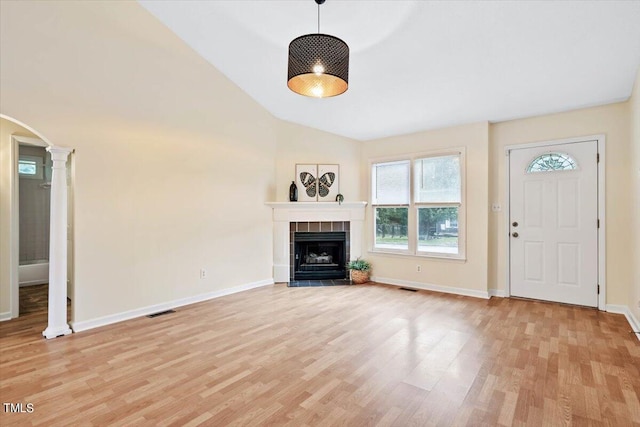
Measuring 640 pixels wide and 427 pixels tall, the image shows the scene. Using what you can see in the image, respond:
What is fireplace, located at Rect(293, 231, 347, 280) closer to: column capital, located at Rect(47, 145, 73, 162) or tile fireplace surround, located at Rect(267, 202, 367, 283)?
tile fireplace surround, located at Rect(267, 202, 367, 283)

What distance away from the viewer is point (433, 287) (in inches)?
194

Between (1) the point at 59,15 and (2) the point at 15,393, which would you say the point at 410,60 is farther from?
(2) the point at 15,393

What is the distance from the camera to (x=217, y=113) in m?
4.46

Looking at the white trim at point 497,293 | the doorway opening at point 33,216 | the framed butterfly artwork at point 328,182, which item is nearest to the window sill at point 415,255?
the white trim at point 497,293

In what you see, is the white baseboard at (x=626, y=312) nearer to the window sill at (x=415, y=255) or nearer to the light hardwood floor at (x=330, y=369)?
the light hardwood floor at (x=330, y=369)

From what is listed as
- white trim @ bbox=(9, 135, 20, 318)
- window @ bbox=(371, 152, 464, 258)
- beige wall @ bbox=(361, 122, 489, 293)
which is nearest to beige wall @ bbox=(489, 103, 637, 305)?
beige wall @ bbox=(361, 122, 489, 293)

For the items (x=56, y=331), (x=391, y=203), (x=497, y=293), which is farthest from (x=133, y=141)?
(x=497, y=293)

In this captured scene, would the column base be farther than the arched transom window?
No

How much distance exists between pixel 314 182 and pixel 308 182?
0.10 m

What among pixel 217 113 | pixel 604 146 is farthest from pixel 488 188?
pixel 217 113

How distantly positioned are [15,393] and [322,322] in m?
2.47

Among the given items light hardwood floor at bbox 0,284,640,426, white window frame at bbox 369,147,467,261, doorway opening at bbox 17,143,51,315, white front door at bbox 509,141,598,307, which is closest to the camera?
light hardwood floor at bbox 0,284,640,426

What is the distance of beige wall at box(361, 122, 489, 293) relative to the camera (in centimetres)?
453

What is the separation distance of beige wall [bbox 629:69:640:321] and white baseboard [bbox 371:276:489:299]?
151 cm
